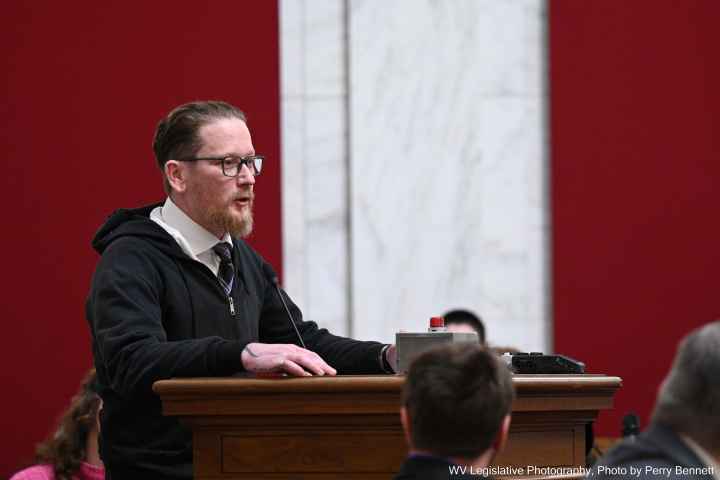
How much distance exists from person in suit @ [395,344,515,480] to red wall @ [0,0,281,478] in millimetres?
4140

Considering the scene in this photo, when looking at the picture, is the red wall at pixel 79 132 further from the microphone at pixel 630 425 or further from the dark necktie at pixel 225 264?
the microphone at pixel 630 425

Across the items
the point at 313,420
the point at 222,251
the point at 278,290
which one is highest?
the point at 222,251

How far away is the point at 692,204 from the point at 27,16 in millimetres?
3375

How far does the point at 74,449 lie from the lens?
4.68 meters

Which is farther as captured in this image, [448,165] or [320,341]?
[448,165]

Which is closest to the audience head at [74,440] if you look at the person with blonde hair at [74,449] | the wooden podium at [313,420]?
the person with blonde hair at [74,449]

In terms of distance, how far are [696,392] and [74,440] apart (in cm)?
296

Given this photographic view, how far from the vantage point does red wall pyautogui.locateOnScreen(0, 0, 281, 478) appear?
6332mm

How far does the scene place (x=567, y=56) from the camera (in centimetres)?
662

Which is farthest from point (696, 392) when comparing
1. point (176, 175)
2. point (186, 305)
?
point (176, 175)

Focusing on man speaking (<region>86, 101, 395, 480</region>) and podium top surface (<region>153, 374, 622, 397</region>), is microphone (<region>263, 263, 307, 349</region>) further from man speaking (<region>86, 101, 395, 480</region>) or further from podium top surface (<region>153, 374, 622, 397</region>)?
podium top surface (<region>153, 374, 622, 397</region>)

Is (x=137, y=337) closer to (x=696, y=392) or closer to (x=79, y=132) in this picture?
(x=696, y=392)

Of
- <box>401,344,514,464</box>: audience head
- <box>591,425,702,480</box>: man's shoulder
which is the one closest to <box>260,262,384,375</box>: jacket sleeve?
<box>401,344,514,464</box>: audience head

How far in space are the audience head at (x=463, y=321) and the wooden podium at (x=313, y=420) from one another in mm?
2912
